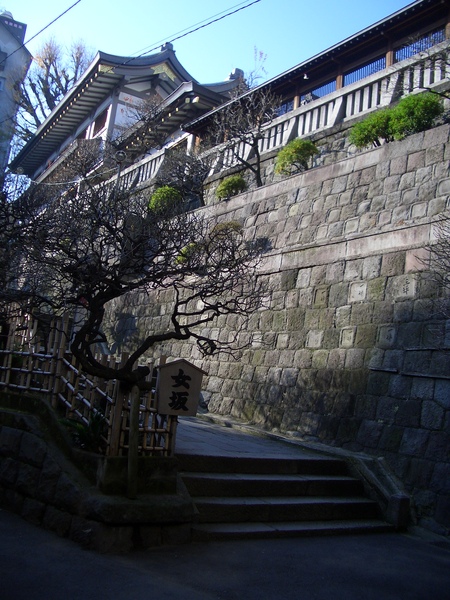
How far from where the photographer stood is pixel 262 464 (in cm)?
625

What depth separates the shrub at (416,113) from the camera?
323 inches

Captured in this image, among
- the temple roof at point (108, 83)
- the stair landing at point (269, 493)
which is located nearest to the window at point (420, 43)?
the temple roof at point (108, 83)

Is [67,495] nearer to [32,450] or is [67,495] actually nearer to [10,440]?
[32,450]

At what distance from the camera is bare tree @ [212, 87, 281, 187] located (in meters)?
12.2

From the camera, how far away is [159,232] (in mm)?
7562

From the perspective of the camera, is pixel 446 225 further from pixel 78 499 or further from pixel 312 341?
pixel 78 499

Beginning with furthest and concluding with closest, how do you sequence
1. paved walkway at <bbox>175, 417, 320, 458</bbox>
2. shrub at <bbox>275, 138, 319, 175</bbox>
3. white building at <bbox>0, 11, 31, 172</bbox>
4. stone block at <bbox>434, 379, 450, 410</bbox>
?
white building at <bbox>0, 11, 31, 172</bbox>
shrub at <bbox>275, 138, 319, 175</bbox>
paved walkway at <bbox>175, 417, 320, 458</bbox>
stone block at <bbox>434, 379, 450, 410</bbox>

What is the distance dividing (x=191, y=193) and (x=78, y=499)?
10.5 metres

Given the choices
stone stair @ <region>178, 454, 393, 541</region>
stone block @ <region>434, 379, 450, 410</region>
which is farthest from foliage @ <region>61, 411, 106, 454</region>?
stone block @ <region>434, 379, 450, 410</region>

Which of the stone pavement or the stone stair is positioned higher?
the stone stair

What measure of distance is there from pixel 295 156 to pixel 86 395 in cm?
689

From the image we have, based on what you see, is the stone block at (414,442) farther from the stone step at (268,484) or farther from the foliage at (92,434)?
the foliage at (92,434)

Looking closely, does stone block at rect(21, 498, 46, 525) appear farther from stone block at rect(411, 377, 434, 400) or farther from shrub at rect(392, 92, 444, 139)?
shrub at rect(392, 92, 444, 139)

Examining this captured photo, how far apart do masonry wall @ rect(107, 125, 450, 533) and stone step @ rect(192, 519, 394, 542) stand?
2.24 ft
